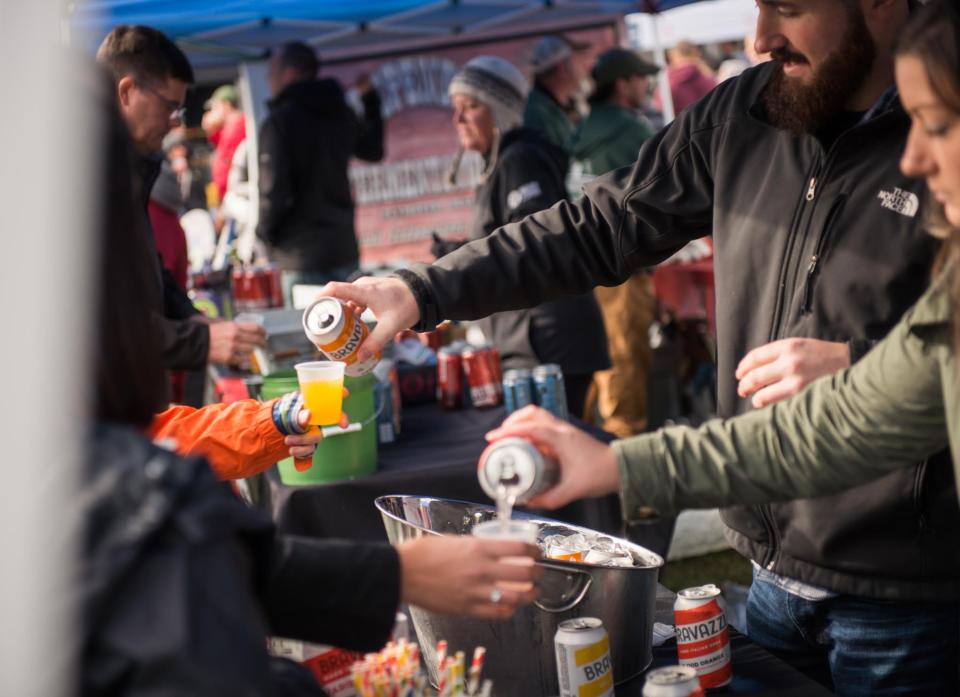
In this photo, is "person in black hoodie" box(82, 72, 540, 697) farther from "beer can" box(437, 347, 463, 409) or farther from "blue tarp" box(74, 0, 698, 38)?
Answer: "blue tarp" box(74, 0, 698, 38)

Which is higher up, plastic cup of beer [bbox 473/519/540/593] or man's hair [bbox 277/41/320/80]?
man's hair [bbox 277/41/320/80]

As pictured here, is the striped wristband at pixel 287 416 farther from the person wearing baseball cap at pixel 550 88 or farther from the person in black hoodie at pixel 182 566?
the person wearing baseball cap at pixel 550 88

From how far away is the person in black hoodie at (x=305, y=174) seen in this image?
712 centimetres

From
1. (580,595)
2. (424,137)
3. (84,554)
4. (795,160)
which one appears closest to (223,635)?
(84,554)

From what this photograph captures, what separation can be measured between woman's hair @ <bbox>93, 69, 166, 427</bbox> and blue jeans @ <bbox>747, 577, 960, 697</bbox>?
1377 mm

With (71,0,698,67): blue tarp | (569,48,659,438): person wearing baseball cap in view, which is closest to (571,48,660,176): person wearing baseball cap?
(569,48,659,438): person wearing baseball cap

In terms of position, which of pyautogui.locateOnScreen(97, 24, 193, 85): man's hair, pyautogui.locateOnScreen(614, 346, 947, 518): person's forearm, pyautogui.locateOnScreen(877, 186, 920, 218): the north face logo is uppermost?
pyautogui.locateOnScreen(97, 24, 193, 85): man's hair

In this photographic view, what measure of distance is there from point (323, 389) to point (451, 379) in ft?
5.53

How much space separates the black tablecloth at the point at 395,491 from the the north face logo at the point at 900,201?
5.49 feet

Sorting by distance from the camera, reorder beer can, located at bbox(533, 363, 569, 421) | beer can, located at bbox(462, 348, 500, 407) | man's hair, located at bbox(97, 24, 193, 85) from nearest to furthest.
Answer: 1. beer can, located at bbox(533, 363, 569, 421)
2. man's hair, located at bbox(97, 24, 193, 85)
3. beer can, located at bbox(462, 348, 500, 407)

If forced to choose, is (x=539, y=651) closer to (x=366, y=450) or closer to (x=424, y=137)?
(x=366, y=450)

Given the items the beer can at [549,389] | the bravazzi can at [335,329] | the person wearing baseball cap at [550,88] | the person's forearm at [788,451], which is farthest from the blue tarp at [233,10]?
the person's forearm at [788,451]

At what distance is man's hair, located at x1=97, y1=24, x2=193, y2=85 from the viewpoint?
13.4 ft

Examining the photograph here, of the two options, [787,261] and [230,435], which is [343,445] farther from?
[787,261]
